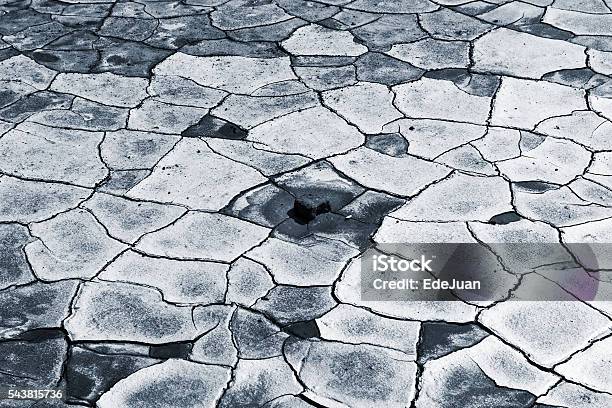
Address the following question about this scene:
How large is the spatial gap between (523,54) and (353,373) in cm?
227

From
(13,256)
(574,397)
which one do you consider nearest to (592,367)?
(574,397)

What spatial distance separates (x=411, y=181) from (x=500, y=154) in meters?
0.41

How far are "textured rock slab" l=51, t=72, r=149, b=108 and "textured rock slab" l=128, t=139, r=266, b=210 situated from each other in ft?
1.72

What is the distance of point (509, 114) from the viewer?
3.85 meters

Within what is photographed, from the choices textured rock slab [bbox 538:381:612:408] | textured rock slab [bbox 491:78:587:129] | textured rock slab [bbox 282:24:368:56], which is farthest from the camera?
textured rock slab [bbox 282:24:368:56]

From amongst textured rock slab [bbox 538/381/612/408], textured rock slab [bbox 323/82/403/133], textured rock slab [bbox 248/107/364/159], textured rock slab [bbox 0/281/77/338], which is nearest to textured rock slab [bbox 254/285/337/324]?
textured rock slab [bbox 0/281/77/338]

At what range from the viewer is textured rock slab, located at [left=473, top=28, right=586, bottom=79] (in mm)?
4195

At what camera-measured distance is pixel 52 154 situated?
3.66 meters

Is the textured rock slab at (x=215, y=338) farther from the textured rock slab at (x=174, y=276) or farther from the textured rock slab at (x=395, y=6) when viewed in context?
the textured rock slab at (x=395, y=6)

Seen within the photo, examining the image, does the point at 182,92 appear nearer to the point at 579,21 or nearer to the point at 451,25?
the point at 451,25

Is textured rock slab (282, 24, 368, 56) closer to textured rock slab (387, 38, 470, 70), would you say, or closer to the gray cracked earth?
the gray cracked earth

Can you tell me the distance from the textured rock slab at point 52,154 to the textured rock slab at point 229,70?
63cm

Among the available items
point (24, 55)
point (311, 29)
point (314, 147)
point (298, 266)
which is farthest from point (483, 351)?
point (24, 55)

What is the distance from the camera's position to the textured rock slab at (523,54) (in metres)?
4.20
